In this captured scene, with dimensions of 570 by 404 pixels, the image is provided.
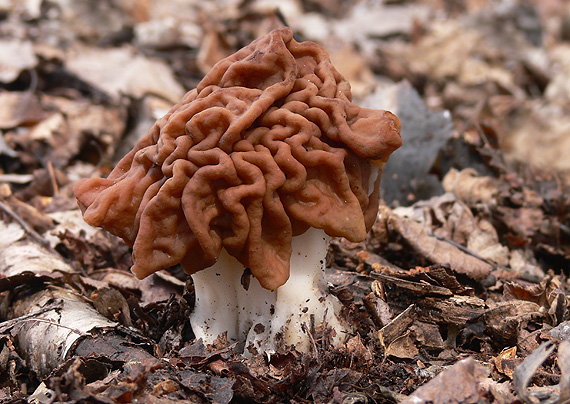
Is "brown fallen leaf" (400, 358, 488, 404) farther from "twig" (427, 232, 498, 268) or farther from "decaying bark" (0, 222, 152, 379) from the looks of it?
"twig" (427, 232, 498, 268)

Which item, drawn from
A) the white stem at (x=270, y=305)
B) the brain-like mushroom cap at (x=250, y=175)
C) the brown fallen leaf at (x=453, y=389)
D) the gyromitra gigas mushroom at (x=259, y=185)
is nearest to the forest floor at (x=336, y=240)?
the brown fallen leaf at (x=453, y=389)

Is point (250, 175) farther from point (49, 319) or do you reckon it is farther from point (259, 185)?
point (49, 319)

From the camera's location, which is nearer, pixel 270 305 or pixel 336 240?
pixel 270 305

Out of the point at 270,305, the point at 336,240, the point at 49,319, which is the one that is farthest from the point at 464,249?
the point at 49,319

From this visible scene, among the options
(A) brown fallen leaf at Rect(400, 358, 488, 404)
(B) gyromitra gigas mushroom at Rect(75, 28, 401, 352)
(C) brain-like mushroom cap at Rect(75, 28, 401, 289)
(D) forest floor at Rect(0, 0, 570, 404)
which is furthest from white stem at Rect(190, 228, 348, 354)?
(A) brown fallen leaf at Rect(400, 358, 488, 404)

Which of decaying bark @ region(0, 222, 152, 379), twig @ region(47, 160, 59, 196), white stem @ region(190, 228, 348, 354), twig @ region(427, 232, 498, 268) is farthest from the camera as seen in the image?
twig @ region(47, 160, 59, 196)

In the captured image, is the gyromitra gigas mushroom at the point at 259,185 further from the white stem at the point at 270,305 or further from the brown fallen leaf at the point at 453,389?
the brown fallen leaf at the point at 453,389

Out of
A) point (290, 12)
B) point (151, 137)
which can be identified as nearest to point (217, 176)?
point (151, 137)
